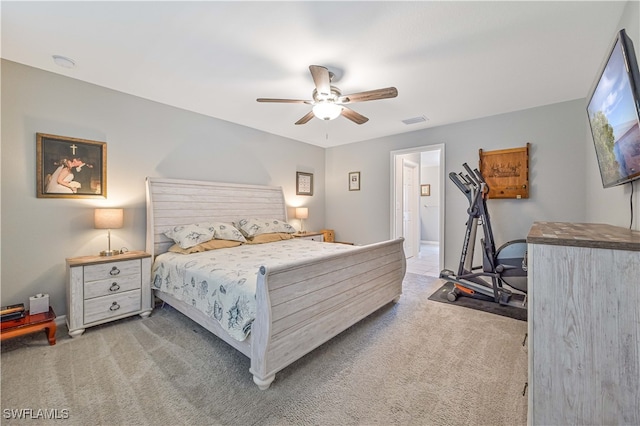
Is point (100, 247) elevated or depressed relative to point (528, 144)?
depressed

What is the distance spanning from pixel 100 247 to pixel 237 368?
222cm

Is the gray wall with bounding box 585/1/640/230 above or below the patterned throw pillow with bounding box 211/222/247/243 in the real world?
above

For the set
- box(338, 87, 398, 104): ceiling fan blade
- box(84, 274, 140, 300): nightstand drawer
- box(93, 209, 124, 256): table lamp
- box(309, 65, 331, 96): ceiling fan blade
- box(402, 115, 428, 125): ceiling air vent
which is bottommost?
box(84, 274, 140, 300): nightstand drawer

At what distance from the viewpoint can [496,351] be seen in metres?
2.15

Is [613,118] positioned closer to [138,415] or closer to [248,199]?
[138,415]

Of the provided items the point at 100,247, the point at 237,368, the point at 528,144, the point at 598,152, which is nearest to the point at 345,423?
the point at 237,368

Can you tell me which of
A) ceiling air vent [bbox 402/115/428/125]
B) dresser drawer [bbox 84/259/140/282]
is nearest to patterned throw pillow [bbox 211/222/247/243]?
dresser drawer [bbox 84/259/140/282]

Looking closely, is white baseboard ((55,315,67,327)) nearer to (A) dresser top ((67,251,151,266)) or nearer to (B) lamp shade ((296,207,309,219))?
(A) dresser top ((67,251,151,266))

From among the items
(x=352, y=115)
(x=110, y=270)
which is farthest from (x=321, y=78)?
(x=110, y=270)

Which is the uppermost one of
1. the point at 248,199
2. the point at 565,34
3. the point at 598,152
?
the point at 565,34

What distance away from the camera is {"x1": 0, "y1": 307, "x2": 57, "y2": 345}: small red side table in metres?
2.04

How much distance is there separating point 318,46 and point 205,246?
8.11 ft

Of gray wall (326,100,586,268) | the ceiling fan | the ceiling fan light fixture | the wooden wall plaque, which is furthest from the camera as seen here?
the wooden wall plaque

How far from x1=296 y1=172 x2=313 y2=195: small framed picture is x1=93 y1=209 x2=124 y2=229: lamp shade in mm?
3044
